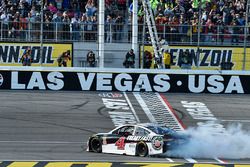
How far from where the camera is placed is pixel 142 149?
2016 cm

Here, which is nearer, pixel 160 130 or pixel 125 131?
pixel 160 130

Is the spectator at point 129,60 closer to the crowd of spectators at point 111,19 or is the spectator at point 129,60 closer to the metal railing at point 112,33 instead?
the metal railing at point 112,33

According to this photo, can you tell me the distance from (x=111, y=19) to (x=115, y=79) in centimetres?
309

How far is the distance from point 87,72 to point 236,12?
7.52 metres

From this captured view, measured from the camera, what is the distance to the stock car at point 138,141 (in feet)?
64.7

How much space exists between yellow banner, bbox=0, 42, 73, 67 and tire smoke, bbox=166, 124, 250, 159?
35.8ft

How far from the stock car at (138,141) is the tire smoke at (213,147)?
0.88ft

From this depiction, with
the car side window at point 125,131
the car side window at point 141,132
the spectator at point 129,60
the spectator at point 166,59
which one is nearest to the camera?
the car side window at point 141,132

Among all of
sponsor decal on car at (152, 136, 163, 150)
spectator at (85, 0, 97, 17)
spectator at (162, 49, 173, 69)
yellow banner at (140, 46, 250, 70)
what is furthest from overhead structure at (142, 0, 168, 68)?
sponsor decal on car at (152, 136, 163, 150)

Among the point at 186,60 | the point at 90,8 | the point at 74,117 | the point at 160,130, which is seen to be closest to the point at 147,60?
the point at 186,60

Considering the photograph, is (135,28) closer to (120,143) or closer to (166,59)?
(166,59)

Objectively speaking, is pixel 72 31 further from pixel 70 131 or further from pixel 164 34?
pixel 70 131

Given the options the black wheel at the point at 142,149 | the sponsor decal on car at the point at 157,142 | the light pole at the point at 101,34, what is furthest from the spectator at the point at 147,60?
the sponsor decal on car at the point at 157,142

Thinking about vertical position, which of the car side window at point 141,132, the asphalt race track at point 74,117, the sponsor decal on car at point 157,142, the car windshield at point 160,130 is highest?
the car windshield at point 160,130
